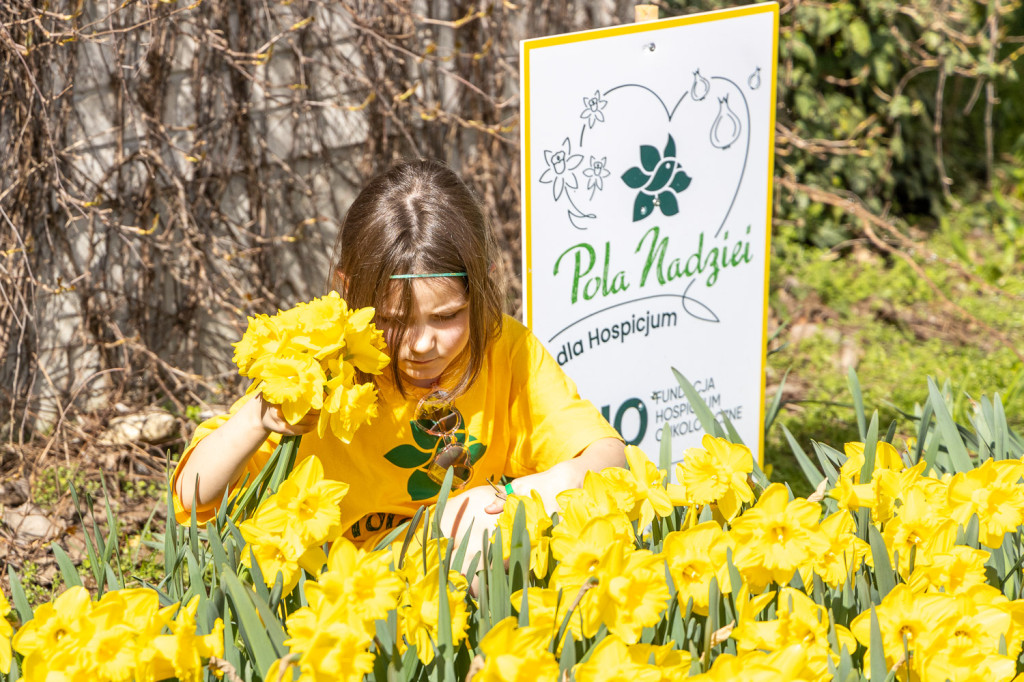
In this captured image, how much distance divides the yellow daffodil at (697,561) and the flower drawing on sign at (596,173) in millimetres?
1016

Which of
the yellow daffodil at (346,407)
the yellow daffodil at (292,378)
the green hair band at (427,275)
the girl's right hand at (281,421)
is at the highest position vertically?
the green hair band at (427,275)

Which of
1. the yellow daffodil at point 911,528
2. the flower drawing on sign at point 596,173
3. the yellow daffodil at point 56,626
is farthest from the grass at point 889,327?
the yellow daffodil at point 56,626

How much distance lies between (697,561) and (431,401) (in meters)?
0.69

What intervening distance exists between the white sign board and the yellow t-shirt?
24 cm

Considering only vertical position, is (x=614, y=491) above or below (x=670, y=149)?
below

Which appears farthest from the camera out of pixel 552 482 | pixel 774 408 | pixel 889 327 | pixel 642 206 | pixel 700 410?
pixel 889 327

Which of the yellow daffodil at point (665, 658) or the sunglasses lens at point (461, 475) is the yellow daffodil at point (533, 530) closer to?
the yellow daffodil at point (665, 658)

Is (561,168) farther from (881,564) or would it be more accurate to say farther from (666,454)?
(881,564)

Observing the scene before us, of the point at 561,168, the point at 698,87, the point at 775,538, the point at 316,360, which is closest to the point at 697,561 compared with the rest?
the point at 775,538

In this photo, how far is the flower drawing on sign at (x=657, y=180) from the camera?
2.00m

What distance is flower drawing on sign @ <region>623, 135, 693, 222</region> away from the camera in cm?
200

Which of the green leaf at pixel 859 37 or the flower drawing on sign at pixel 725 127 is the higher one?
the green leaf at pixel 859 37

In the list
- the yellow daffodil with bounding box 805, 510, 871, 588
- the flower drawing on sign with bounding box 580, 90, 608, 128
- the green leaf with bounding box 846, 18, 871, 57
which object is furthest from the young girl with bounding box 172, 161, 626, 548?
the green leaf with bounding box 846, 18, 871, 57

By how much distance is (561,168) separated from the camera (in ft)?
6.28
